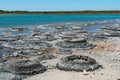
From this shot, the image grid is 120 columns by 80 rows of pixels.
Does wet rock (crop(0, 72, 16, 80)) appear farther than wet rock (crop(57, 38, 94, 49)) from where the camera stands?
No

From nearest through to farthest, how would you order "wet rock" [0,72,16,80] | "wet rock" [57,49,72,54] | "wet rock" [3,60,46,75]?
"wet rock" [0,72,16,80] < "wet rock" [3,60,46,75] < "wet rock" [57,49,72,54]

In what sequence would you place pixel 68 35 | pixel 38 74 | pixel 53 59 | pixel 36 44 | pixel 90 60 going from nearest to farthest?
pixel 38 74 < pixel 90 60 < pixel 53 59 < pixel 36 44 < pixel 68 35

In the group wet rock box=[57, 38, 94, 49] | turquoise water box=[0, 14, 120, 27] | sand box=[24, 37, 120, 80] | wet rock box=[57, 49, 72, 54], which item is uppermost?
sand box=[24, 37, 120, 80]

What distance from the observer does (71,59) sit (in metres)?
14.2

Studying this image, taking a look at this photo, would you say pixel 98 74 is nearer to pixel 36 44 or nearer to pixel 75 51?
pixel 75 51

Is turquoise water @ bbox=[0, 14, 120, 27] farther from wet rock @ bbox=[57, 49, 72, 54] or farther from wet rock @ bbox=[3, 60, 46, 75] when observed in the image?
wet rock @ bbox=[3, 60, 46, 75]

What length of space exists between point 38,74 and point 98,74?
2419 mm

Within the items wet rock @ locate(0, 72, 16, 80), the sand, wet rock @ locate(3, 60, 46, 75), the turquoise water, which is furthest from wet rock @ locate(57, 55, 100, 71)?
the turquoise water

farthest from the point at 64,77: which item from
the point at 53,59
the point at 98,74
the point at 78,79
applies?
Answer: the point at 53,59

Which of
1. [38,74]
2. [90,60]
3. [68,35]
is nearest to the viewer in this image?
[38,74]

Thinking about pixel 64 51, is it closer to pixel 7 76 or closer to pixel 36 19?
pixel 7 76

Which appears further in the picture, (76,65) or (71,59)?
(71,59)

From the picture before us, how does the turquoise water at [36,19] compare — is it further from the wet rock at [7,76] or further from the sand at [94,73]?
the wet rock at [7,76]

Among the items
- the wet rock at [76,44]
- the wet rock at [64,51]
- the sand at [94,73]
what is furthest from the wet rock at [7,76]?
the wet rock at [76,44]
